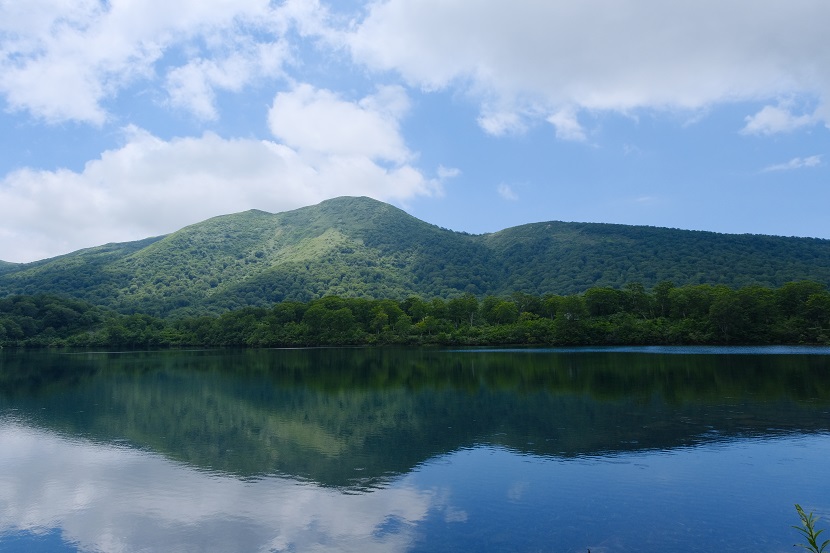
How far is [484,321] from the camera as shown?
367 ft

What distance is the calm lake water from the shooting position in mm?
13828

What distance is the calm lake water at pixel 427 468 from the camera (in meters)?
13.8

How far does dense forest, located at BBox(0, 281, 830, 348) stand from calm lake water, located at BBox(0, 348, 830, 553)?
46.9 meters

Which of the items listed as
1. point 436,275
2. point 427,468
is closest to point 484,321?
point 436,275

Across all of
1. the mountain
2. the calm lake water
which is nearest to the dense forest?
the mountain

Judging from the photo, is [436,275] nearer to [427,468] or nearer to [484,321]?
[484,321]

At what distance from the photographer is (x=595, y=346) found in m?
88.4

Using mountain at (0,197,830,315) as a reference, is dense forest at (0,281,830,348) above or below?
below

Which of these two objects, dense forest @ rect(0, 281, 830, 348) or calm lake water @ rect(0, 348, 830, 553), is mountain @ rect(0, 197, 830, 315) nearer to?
dense forest @ rect(0, 281, 830, 348)

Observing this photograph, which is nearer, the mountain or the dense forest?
the dense forest

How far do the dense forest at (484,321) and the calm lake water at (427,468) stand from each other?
46.9 metres

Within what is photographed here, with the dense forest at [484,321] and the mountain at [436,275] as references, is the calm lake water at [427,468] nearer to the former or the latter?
the dense forest at [484,321]

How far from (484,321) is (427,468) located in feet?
306

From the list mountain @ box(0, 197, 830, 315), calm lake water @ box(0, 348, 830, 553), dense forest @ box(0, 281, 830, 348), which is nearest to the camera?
calm lake water @ box(0, 348, 830, 553)
